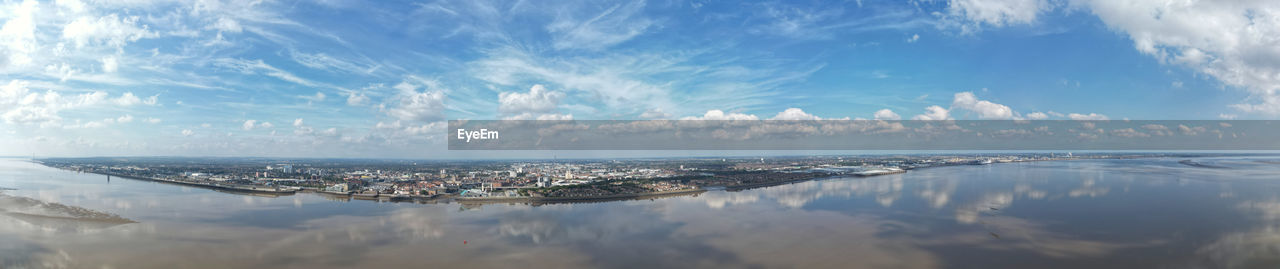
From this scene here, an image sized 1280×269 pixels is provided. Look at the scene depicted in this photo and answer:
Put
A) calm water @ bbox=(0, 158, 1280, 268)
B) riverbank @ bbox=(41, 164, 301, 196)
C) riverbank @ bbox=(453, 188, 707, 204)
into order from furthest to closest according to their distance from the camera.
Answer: riverbank @ bbox=(41, 164, 301, 196)
riverbank @ bbox=(453, 188, 707, 204)
calm water @ bbox=(0, 158, 1280, 268)

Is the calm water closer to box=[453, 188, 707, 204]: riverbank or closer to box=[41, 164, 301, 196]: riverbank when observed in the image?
box=[453, 188, 707, 204]: riverbank

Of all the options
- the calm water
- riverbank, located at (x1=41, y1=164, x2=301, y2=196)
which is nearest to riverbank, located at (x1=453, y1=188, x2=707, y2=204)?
the calm water

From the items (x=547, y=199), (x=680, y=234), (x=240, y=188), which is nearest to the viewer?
(x=680, y=234)

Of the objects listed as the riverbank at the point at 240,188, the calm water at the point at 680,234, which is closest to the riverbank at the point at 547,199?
the calm water at the point at 680,234

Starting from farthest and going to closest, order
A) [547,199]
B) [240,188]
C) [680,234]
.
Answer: [240,188] → [547,199] → [680,234]

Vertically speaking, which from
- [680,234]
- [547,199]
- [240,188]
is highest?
[240,188]

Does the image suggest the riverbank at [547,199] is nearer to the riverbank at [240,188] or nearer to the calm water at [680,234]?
the calm water at [680,234]

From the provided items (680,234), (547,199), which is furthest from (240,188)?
(680,234)

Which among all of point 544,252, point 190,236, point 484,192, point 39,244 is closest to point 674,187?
point 484,192

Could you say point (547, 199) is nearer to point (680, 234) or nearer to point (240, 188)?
point (680, 234)
